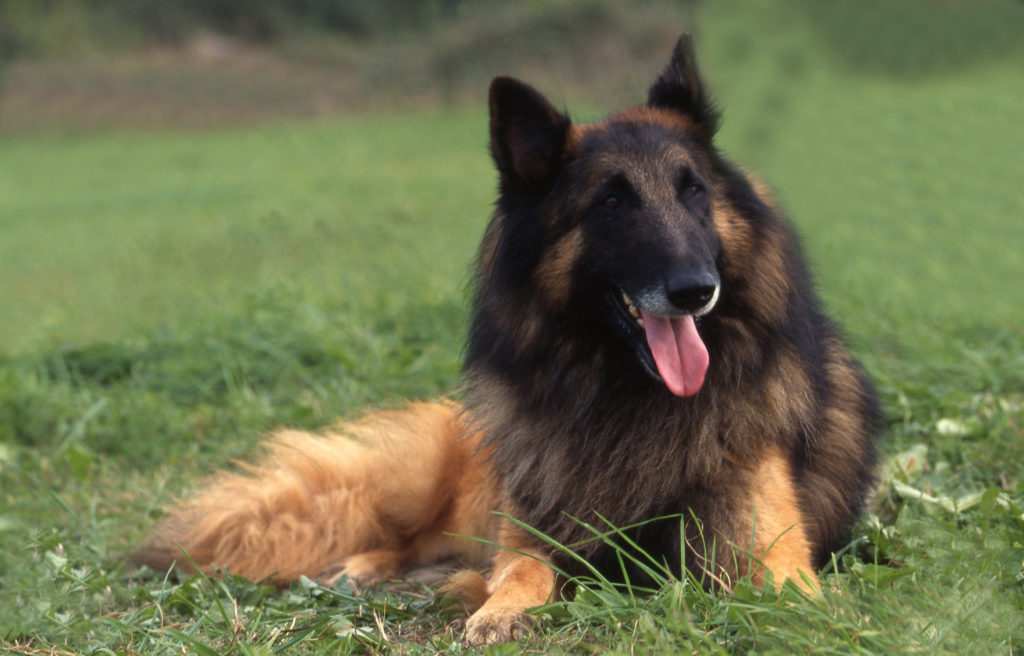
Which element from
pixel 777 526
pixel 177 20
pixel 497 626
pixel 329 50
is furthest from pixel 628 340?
pixel 177 20

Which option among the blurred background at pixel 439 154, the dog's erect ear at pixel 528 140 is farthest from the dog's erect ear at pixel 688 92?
the dog's erect ear at pixel 528 140

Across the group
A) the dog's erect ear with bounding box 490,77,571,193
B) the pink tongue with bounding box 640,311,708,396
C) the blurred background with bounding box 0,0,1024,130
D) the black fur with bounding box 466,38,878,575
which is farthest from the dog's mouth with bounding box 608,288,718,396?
the blurred background with bounding box 0,0,1024,130

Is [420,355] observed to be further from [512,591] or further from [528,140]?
[512,591]

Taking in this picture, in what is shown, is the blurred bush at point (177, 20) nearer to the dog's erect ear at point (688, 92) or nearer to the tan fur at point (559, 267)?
the dog's erect ear at point (688, 92)

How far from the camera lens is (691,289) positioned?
8.97 ft

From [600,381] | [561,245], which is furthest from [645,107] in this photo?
[600,381]

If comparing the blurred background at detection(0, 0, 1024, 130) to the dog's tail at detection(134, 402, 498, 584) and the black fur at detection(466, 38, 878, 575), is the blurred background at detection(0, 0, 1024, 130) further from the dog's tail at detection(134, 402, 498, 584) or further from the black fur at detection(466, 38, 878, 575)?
the dog's tail at detection(134, 402, 498, 584)

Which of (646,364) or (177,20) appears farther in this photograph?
(177,20)

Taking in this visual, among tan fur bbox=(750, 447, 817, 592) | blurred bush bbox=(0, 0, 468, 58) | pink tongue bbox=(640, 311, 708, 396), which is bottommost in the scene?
tan fur bbox=(750, 447, 817, 592)

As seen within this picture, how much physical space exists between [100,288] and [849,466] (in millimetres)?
7712

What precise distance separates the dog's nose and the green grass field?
80 cm

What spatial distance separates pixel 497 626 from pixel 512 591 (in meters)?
0.17

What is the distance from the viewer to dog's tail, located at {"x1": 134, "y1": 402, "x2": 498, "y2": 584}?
360cm

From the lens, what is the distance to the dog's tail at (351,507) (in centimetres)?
360
